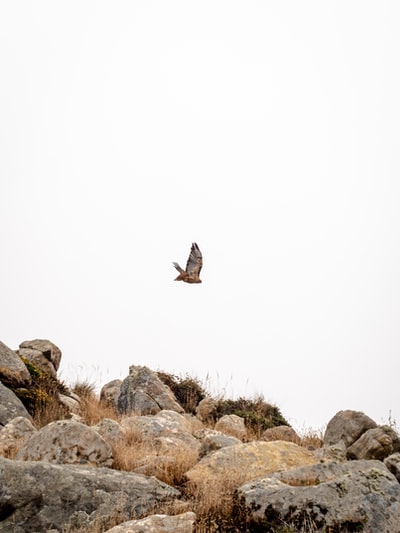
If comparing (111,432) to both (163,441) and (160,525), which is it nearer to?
(163,441)

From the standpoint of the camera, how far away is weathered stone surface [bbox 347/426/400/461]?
9.38 meters

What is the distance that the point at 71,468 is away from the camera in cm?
719

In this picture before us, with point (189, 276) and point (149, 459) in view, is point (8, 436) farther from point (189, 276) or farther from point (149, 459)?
point (189, 276)

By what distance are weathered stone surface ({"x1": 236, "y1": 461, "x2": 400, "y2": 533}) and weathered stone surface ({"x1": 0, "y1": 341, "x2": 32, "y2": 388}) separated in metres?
8.12

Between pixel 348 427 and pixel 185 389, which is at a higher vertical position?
pixel 348 427

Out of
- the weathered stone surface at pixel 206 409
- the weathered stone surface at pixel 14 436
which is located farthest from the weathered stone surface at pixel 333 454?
the weathered stone surface at pixel 206 409

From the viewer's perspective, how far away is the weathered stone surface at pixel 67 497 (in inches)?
256

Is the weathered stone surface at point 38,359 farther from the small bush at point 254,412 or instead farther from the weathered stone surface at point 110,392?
the small bush at point 254,412

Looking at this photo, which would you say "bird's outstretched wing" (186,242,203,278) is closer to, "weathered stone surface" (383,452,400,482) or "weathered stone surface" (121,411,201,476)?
"weathered stone surface" (121,411,201,476)

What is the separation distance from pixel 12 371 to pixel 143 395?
159 inches

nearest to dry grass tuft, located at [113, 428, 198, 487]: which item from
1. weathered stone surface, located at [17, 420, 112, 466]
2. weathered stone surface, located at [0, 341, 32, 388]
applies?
weathered stone surface, located at [17, 420, 112, 466]

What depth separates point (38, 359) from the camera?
17469 millimetres

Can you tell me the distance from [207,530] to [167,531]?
501 mm

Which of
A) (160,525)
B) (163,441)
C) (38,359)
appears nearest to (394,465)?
(163,441)
